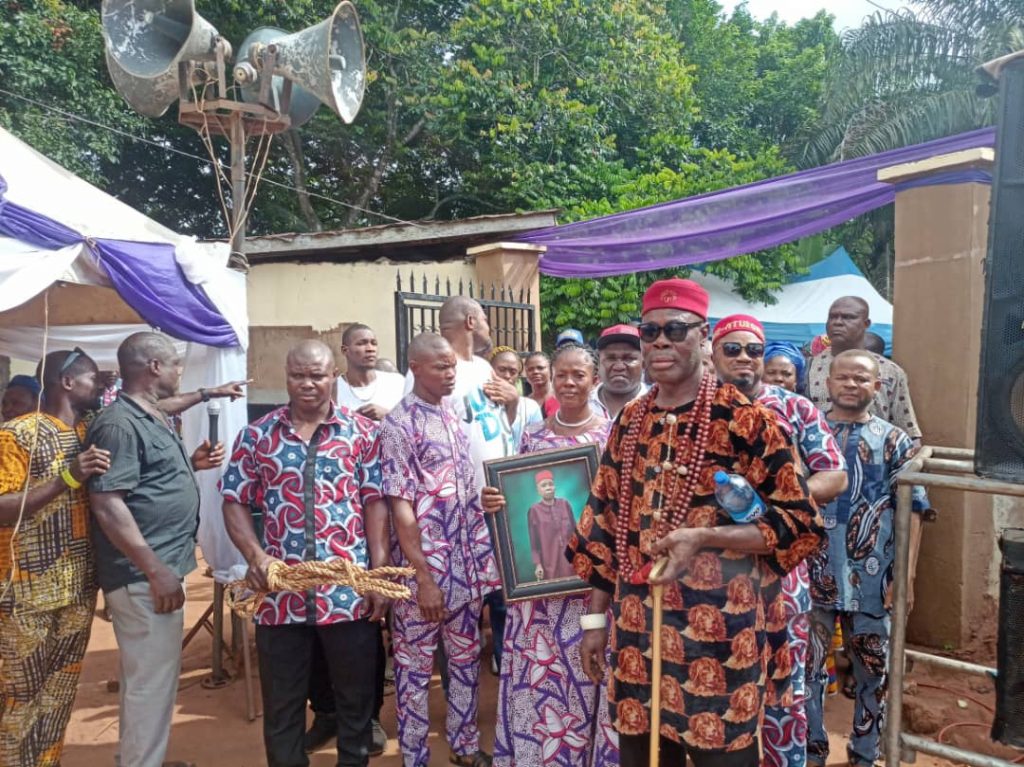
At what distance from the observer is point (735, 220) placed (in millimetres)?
7535

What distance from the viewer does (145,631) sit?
3.47 meters

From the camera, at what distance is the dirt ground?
4.18m

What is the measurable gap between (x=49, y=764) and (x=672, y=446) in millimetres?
3076

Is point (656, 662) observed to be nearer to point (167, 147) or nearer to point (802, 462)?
point (802, 462)

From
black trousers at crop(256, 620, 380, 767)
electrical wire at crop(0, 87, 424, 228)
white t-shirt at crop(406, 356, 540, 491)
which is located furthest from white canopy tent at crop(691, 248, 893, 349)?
black trousers at crop(256, 620, 380, 767)

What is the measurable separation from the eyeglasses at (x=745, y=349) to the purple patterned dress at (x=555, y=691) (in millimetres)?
675

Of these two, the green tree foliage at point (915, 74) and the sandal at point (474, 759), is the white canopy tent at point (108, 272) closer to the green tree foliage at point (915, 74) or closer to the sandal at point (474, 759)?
the sandal at point (474, 759)

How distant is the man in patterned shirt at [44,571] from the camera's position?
3414 millimetres

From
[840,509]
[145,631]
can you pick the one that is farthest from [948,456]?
[145,631]

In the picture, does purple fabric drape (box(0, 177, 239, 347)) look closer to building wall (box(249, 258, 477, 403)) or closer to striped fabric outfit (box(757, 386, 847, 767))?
striped fabric outfit (box(757, 386, 847, 767))

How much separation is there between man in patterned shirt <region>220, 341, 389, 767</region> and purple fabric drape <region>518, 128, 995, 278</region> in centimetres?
421

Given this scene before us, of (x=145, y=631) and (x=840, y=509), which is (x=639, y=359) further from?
(x=145, y=631)

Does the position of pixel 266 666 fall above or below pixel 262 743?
above

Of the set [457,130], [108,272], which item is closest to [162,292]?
[108,272]
